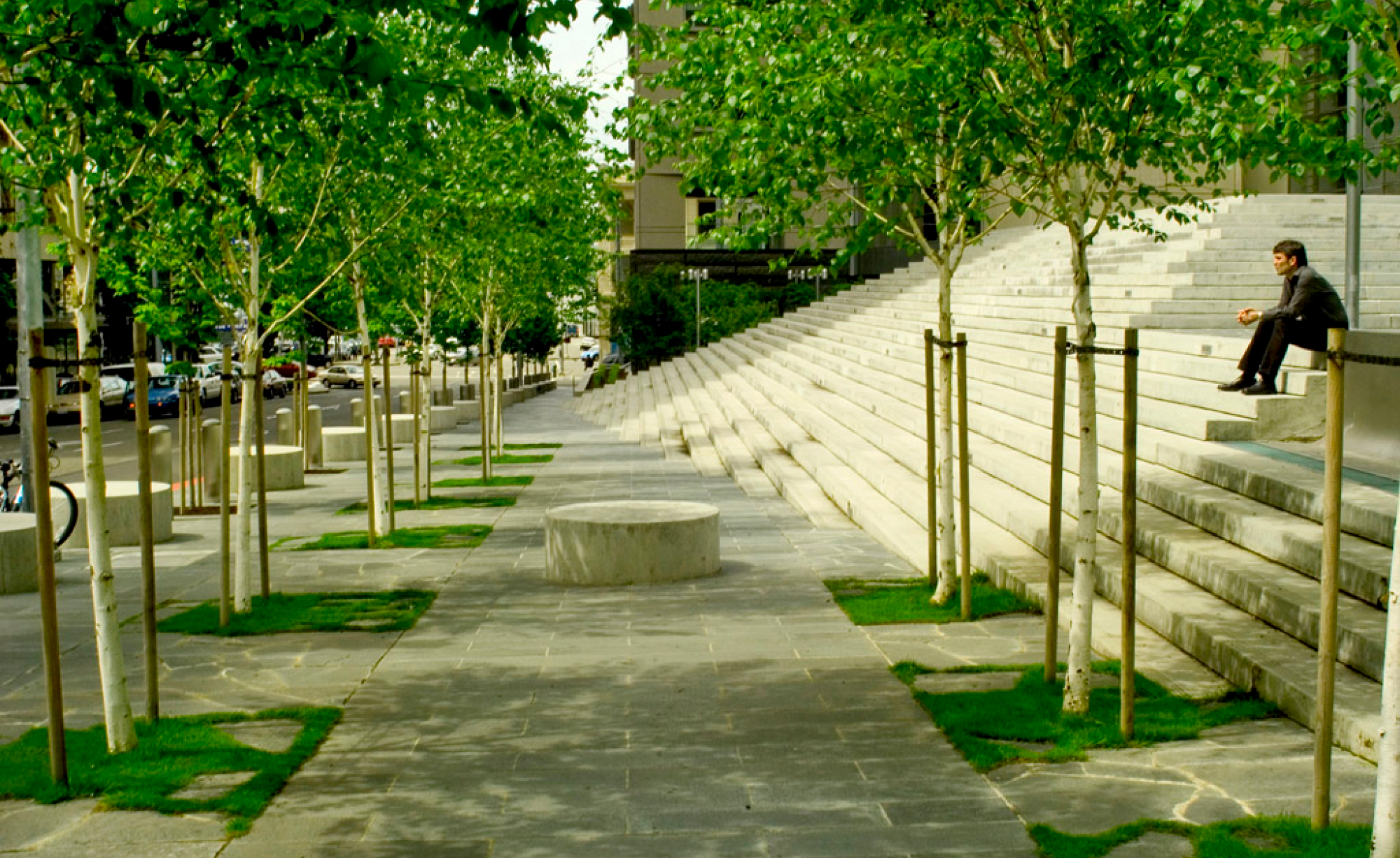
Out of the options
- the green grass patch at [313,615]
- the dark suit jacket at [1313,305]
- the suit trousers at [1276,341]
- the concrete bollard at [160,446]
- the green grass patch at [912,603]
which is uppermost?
the dark suit jacket at [1313,305]

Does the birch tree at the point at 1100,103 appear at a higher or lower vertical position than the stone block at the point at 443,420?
higher

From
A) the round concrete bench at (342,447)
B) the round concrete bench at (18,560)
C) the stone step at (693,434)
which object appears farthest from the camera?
the round concrete bench at (342,447)

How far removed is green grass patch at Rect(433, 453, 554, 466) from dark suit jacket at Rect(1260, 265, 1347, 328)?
15621 millimetres

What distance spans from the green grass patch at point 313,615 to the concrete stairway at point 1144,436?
424 centimetres

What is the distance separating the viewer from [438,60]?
13812 mm

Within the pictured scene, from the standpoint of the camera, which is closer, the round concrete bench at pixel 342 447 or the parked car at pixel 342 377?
the round concrete bench at pixel 342 447

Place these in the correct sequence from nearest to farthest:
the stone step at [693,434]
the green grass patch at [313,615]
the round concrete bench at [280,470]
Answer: the green grass patch at [313,615] → the round concrete bench at [280,470] → the stone step at [693,434]

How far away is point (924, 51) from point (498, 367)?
19.5 m

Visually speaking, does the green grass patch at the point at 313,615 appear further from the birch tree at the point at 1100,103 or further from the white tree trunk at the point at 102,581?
the birch tree at the point at 1100,103

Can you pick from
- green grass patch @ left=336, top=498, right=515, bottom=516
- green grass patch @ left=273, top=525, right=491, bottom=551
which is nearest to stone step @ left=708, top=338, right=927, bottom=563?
green grass patch @ left=273, top=525, right=491, bottom=551

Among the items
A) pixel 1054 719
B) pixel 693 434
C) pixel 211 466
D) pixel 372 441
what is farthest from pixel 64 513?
pixel 693 434

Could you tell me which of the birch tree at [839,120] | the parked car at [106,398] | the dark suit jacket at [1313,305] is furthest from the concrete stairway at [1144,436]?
the parked car at [106,398]

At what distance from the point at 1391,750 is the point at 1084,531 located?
237 cm

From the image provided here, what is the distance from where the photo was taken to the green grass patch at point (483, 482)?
20953 mm
